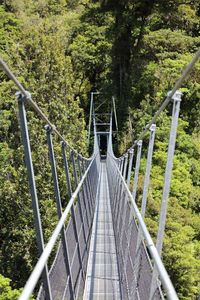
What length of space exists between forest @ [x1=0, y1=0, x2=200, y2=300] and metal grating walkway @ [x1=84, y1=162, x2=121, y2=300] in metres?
2.57

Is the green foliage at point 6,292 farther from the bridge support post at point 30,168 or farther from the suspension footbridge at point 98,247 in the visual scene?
the bridge support post at point 30,168

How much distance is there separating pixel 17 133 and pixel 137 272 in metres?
8.47

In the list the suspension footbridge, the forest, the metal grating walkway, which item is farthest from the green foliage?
the suspension footbridge

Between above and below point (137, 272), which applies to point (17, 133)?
below

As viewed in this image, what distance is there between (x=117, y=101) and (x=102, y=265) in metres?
11.8

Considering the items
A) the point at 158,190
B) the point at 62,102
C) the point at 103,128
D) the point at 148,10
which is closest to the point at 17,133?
the point at 62,102

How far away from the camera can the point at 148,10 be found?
43.1 ft

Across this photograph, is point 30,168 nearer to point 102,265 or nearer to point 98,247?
point 102,265

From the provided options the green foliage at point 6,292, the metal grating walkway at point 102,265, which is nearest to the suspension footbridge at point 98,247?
the metal grating walkway at point 102,265

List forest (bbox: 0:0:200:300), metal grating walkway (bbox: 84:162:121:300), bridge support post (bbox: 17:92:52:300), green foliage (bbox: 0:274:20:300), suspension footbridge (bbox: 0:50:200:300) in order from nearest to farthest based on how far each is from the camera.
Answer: suspension footbridge (bbox: 0:50:200:300), bridge support post (bbox: 17:92:52:300), metal grating walkway (bbox: 84:162:121:300), green foliage (bbox: 0:274:20:300), forest (bbox: 0:0:200:300)

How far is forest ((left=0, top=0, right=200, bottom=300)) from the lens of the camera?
28.6 ft

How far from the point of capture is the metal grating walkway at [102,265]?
302 cm

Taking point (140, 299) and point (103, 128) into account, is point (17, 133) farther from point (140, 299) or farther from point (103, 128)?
point (103, 128)

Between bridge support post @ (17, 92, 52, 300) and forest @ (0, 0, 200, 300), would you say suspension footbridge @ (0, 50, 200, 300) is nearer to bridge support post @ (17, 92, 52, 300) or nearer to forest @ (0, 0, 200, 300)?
bridge support post @ (17, 92, 52, 300)
